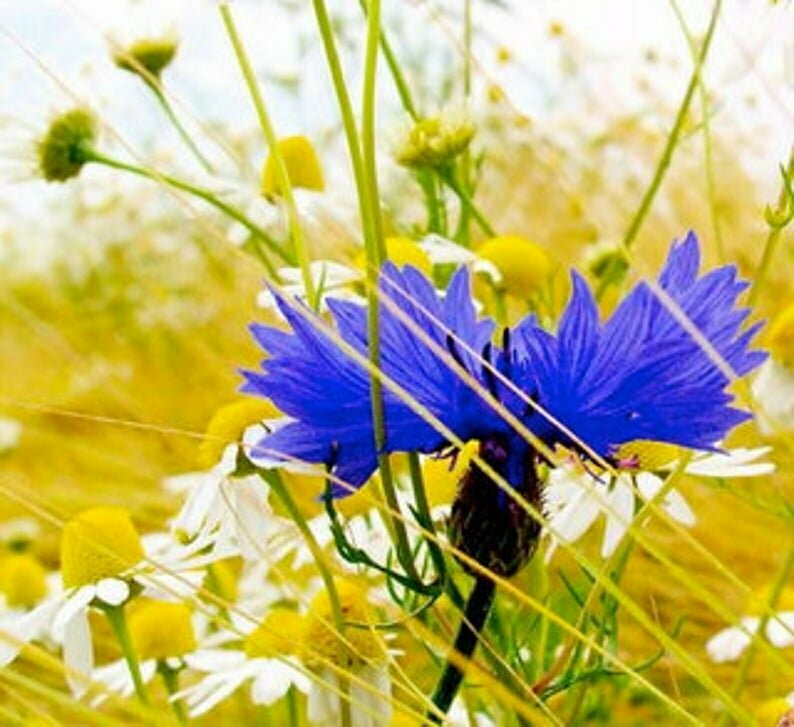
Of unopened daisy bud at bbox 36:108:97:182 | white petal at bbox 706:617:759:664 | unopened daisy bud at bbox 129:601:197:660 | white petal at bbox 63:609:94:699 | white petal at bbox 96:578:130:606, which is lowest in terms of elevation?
white petal at bbox 706:617:759:664

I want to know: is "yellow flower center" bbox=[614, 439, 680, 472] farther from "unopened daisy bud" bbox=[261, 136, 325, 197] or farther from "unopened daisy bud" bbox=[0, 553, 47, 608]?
"unopened daisy bud" bbox=[0, 553, 47, 608]

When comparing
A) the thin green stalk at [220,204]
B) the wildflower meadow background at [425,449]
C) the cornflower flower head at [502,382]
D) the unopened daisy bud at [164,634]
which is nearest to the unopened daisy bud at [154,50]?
the wildflower meadow background at [425,449]

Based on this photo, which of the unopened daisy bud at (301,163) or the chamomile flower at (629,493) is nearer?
the chamomile flower at (629,493)

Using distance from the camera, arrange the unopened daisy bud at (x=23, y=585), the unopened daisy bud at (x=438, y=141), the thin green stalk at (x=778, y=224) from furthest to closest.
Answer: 1. the unopened daisy bud at (x=23, y=585)
2. the unopened daisy bud at (x=438, y=141)
3. the thin green stalk at (x=778, y=224)

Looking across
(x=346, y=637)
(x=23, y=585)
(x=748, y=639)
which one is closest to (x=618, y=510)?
(x=346, y=637)

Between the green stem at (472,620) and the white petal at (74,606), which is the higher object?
the green stem at (472,620)

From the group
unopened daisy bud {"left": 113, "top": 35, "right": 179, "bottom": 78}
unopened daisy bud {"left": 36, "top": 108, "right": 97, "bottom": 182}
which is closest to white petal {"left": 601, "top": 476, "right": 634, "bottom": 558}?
unopened daisy bud {"left": 36, "top": 108, "right": 97, "bottom": 182}

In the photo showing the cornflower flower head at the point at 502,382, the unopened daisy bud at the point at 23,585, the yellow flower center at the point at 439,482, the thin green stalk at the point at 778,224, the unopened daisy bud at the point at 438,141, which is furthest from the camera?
the unopened daisy bud at the point at 23,585

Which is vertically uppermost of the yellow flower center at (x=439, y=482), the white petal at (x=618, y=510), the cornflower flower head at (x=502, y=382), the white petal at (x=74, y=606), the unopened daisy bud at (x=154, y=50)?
the unopened daisy bud at (x=154, y=50)

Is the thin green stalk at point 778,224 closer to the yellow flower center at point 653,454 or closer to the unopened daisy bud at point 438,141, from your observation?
the yellow flower center at point 653,454
